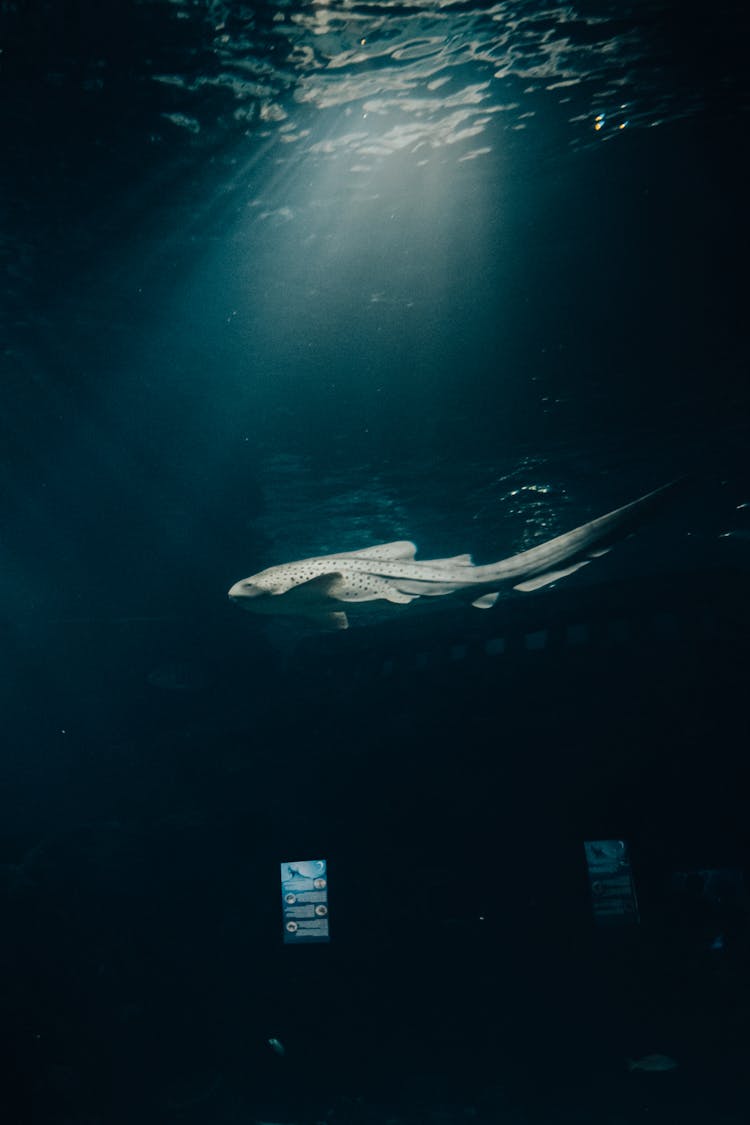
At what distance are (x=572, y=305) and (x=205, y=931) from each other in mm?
14977

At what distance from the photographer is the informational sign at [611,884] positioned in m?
11.6

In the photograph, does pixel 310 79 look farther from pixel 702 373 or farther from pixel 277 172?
pixel 702 373

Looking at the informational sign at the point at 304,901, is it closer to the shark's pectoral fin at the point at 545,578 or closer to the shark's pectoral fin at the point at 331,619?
the shark's pectoral fin at the point at 331,619

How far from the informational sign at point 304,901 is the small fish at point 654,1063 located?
631cm

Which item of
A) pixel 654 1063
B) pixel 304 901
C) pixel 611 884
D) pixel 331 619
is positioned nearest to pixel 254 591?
pixel 331 619

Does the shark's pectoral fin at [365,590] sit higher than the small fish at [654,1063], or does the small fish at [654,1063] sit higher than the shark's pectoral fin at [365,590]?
the shark's pectoral fin at [365,590]

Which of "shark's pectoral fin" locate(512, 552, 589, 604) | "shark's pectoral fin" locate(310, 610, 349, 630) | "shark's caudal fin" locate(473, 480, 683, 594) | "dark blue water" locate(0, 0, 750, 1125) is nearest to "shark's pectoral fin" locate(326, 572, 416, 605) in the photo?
"shark's pectoral fin" locate(310, 610, 349, 630)

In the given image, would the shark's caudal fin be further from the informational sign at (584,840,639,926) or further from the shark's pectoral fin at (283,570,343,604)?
the informational sign at (584,840,639,926)

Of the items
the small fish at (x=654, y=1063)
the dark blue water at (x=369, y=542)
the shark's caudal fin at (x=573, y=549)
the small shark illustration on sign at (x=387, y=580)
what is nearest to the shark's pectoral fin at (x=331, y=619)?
the small shark illustration on sign at (x=387, y=580)

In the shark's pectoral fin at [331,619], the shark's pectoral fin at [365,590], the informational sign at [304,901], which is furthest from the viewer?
the informational sign at [304,901]

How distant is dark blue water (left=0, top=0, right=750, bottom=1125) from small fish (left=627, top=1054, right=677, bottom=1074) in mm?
742

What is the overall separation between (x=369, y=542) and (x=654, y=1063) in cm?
1031

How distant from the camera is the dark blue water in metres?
4.12

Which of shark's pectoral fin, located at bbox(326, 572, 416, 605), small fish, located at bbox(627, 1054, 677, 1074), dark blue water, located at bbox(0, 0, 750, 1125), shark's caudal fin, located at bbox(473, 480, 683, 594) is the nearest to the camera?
dark blue water, located at bbox(0, 0, 750, 1125)
